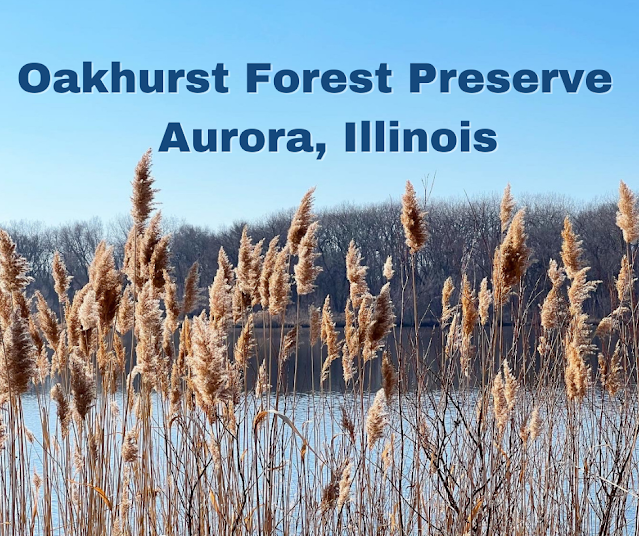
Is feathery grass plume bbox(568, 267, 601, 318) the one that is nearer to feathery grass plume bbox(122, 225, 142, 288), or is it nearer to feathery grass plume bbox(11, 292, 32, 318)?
feathery grass plume bbox(122, 225, 142, 288)

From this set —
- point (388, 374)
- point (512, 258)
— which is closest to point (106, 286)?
point (388, 374)

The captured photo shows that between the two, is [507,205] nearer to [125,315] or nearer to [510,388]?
[510,388]

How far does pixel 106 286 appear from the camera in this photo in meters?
3.15

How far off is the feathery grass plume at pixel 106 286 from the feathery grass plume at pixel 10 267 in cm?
28

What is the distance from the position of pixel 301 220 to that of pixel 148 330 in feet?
2.94

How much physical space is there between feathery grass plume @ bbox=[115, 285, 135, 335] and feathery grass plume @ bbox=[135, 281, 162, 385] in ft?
0.71

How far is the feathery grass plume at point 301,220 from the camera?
364cm

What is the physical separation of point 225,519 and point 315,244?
51.9 inches

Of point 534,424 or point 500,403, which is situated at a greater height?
point 500,403

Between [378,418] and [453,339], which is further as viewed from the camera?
[453,339]

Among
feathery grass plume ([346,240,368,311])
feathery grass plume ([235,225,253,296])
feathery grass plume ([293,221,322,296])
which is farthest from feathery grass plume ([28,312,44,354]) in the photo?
feathery grass plume ([346,240,368,311])

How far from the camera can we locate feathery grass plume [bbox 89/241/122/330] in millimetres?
3143

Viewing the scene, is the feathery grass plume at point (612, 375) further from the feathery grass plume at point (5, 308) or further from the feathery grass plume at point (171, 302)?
the feathery grass plume at point (5, 308)

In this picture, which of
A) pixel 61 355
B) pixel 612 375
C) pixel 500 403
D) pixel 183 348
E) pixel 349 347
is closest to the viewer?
pixel 500 403
